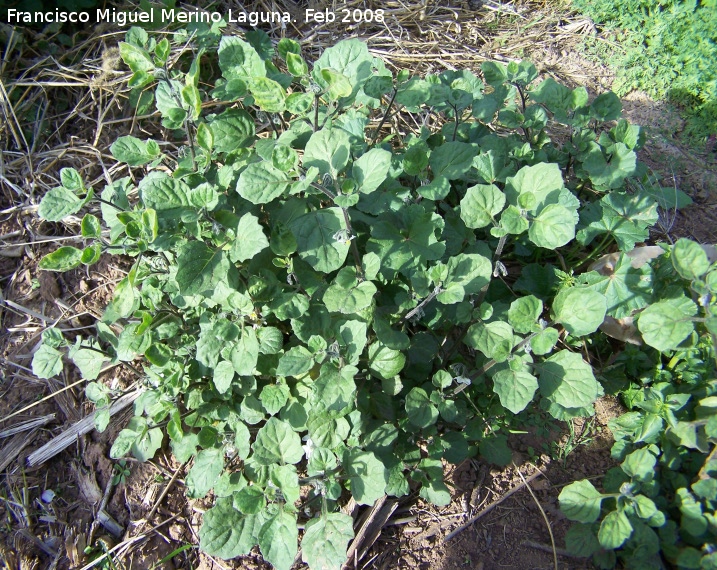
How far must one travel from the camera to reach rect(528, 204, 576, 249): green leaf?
2.01 meters

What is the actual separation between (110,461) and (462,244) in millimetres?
2026

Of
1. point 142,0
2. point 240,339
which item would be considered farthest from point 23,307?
point 142,0

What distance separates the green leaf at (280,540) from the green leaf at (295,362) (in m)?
0.53

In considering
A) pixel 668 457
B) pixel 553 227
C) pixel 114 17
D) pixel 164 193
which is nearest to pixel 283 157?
pixel 164 193

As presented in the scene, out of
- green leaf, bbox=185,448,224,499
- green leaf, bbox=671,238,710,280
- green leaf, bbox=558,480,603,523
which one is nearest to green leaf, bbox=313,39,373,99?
green leaf, bbox=671,238,710,280

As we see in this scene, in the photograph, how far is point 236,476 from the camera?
7.89 ft

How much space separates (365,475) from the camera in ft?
6.98

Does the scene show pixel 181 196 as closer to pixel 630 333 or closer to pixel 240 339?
pixel 240 339

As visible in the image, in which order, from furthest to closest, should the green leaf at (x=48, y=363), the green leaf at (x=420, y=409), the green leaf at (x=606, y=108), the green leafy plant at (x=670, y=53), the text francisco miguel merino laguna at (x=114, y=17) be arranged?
the green leafy plant at (x=670, y=53) < the text francisco miguel merino laguna at (x=114, y=17) < the green leaf at (x=606, y=108) < the green leaf at (x=48, y=363) < the green leaf at (x=420, y=409)

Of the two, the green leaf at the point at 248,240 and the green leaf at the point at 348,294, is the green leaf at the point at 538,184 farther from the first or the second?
the green leaf at the point at 248,240

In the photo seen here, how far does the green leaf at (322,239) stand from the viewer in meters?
2.06

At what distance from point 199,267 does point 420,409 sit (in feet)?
3.45

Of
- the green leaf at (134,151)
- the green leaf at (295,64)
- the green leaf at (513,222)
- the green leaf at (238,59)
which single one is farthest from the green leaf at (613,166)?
the green leaf at (134,151)

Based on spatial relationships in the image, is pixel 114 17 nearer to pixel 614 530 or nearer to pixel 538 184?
pixel 538 184
